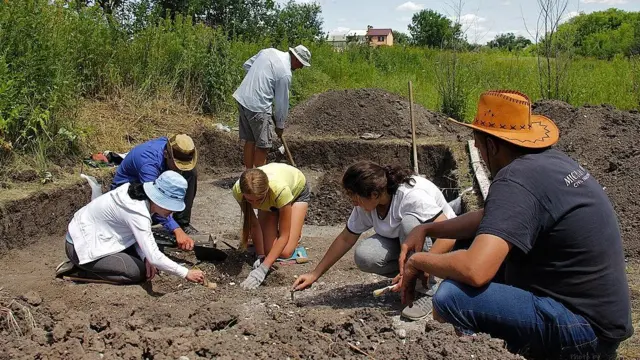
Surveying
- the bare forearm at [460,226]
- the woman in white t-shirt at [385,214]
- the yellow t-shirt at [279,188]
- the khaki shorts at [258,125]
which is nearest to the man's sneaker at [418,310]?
the woman in white t-shirt at [385,214]

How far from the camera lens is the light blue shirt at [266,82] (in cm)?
723

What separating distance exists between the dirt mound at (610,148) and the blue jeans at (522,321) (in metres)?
2.46

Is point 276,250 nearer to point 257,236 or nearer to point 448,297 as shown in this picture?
point 257,236

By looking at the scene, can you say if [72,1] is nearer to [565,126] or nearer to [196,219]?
[196,219]

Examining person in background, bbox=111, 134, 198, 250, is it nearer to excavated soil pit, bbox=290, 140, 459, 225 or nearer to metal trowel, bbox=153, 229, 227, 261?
metal trowel, bbox=153, 229, 227, 261

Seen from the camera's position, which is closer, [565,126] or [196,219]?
[196,219]

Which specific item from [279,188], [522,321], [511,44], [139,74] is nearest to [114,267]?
[279,188]

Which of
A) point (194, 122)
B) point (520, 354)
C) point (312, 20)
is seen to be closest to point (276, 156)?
point (194, 122)

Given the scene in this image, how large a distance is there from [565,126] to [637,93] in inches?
129

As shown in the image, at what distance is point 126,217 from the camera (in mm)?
4145

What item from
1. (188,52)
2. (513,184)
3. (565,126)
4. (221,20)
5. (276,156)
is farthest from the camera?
(221,20)

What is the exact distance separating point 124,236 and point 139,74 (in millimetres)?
5552

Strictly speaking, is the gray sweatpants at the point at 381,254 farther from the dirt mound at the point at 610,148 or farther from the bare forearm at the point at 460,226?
the dirt mound at the point at 610,148

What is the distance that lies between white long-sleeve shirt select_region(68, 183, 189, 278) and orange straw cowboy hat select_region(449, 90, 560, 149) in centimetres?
228
